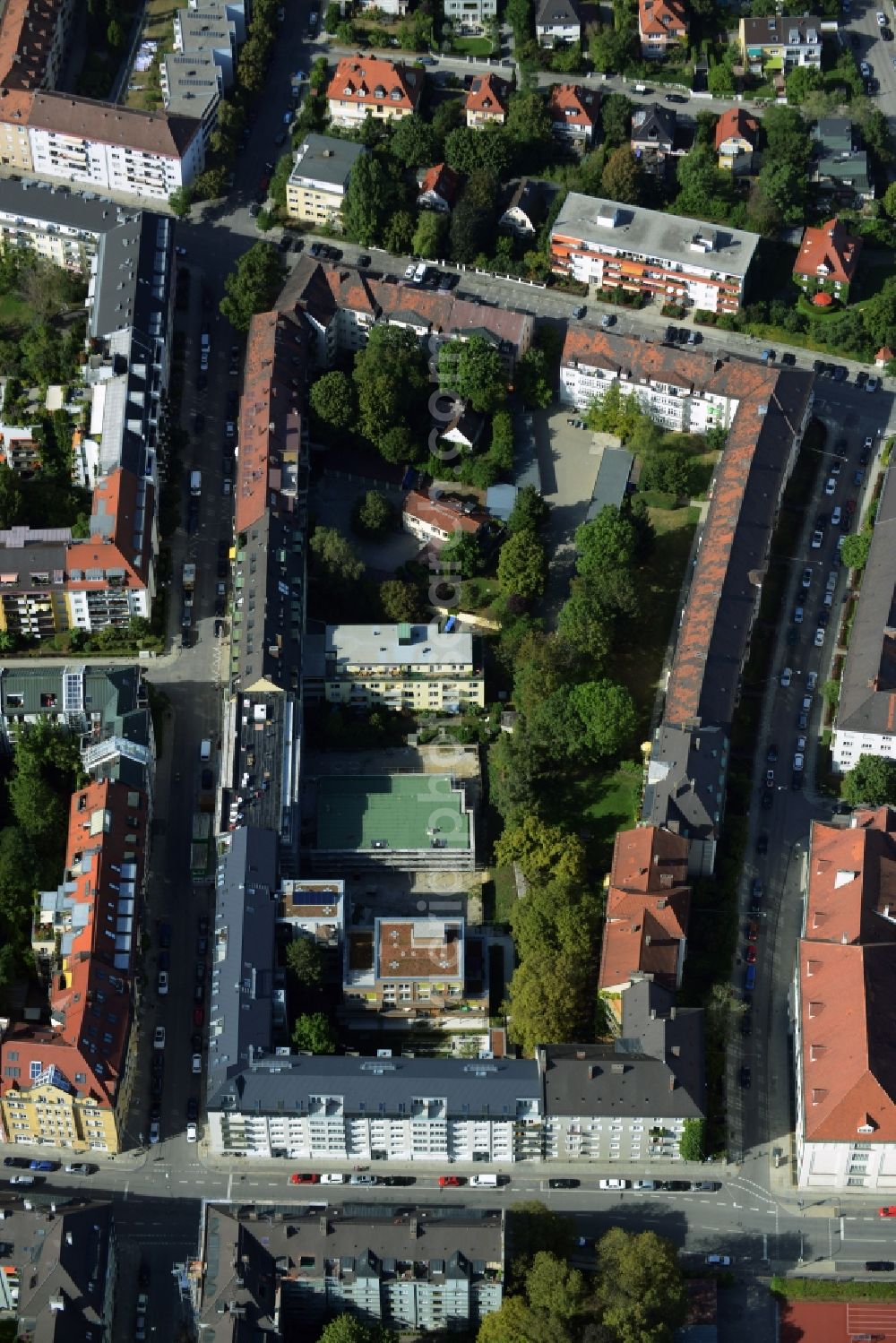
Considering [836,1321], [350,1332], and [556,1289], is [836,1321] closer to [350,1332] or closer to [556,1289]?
[556,1289]

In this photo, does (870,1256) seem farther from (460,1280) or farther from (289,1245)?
(289,1245)

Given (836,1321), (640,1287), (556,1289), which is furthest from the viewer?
(836,1321)

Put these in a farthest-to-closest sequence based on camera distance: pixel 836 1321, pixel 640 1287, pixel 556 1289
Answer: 1. pixel 836 1321
2. pixel 640 1287
3. pixel 556 1289

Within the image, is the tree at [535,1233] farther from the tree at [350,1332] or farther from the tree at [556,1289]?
the tree at [350,1332]

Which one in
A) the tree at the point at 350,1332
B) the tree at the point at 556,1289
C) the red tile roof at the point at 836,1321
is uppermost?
the tree at the point at 556,1289

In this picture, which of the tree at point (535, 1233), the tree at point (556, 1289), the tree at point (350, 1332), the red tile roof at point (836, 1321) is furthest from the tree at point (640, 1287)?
the tree at point (350, 1332)

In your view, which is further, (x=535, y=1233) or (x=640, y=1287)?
(x=535, y=1233)

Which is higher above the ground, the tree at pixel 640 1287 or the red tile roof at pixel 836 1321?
the tree at pixel 640 1287

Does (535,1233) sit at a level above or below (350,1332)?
above

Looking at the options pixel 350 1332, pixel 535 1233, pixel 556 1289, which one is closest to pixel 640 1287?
pixel 556 1289
